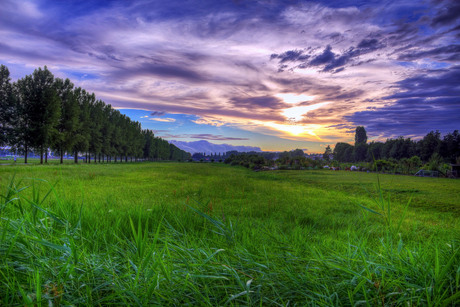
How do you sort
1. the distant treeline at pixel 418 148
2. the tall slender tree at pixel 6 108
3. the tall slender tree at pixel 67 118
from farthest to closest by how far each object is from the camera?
the distant treeline at pixel 418 148 → the tall slender tree at pixel 67 118 → the tall slender tree at pixel 6 108

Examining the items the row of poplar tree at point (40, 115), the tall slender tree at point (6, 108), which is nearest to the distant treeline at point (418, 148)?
the row of poplar tree at point (40, 115)

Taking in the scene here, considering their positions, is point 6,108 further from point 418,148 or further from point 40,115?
point 418,148

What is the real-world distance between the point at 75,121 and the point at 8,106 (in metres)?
8.27

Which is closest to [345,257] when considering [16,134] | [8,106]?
[16,134]

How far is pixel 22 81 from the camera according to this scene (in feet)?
113

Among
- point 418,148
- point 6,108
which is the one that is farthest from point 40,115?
point 418,148

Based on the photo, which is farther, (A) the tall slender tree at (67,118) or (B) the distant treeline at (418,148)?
(B) the distant treeline at (418,148)

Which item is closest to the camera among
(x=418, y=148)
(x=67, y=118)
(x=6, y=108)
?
(x=6, y=108)

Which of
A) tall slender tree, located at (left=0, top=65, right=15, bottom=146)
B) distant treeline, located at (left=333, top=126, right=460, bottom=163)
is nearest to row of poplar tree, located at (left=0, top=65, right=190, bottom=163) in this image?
tall slender tree, located at (left=0, top=65, right=15, bottom=146)

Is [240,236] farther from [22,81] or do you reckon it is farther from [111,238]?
[22,81]

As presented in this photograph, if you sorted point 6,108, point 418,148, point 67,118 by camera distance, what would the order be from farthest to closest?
point 418,148
point 67,118
point 6,108

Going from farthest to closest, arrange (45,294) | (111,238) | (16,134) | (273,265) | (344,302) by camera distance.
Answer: (16,134), (111,238), (273,265), (344,302), (45,294)

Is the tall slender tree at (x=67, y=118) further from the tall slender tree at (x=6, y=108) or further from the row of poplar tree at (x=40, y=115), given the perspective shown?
the tall slender tree at (x=6, y=108)

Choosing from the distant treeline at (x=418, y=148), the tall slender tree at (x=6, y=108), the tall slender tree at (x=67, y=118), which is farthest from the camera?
the distant treeline at (x=418, y=148)
